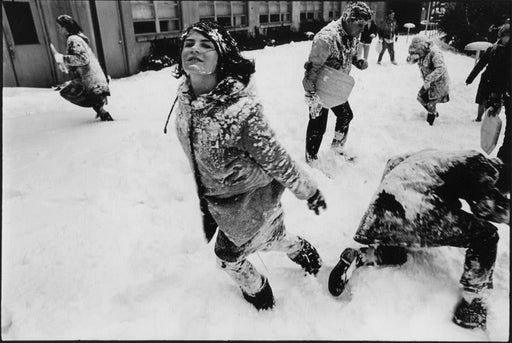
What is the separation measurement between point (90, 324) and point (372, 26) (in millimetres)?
10172

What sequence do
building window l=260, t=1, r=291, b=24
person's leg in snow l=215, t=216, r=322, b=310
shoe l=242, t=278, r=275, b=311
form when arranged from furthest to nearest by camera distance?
building window l=260, t=1, r=291, b=24 → shoe l=242, t=278, r=275, b=311 → person's leg in snow l=215, t=216, r=322, b=310

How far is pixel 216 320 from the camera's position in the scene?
7.54ft

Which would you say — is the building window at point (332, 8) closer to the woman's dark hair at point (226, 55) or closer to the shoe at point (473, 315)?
the woman's dark hair at point (226, 55)

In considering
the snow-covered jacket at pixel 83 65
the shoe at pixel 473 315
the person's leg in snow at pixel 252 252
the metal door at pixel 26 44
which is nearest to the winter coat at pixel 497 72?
the shoe at pixel 473 315

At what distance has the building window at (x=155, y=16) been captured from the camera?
10.5 meters

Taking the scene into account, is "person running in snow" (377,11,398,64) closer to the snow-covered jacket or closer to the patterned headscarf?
the patterned headscarf

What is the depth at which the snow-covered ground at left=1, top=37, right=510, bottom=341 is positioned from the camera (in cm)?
222

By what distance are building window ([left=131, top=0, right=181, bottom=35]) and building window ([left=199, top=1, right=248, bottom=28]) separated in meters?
1.03

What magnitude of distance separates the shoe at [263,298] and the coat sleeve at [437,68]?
17.8 ft

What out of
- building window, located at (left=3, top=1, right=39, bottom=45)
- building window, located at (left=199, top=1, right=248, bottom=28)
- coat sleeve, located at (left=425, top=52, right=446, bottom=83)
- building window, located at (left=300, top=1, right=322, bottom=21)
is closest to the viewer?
coat sleeve, located at (left=425, top=52, right=446, bottom=83)

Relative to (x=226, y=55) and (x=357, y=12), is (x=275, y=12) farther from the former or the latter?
(x=226, y=55)

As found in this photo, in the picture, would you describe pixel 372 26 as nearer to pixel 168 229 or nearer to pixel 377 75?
pixel 377 75

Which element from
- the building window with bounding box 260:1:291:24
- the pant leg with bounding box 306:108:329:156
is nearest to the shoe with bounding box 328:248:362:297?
the pant leg with bounding box 306:108:329:156

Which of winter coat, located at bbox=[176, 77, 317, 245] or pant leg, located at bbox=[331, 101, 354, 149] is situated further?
pant leg, located at bbox=[331, 101, 354, 149]
